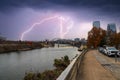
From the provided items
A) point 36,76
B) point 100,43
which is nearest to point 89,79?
point 36,76

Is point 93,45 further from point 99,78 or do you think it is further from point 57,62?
point 99,78

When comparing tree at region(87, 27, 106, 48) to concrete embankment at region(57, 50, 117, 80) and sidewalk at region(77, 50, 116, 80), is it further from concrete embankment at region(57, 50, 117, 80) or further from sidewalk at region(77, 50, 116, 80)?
concrete embankment at region(57, 50, 117, 80)

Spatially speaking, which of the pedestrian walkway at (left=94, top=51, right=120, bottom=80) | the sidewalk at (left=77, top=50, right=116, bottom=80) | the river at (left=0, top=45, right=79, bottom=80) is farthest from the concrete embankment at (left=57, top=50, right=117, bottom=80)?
the river at (left=0, top=45, right=79, bottom=80)

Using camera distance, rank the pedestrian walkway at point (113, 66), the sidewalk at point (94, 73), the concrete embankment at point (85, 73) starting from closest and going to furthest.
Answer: the concrete embankment at point (85, 73) < the sidewalk at point (94, 73) < the pedestrian walkway at point (113, 66)

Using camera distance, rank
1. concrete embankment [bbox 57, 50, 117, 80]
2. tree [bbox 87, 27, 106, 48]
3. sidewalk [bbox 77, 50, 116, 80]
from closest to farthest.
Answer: concrete embankment [bbox 57, 50, 117, 80], sidewalk [bbox 77, 50, 116, 80], tree [bbox 87, 27, 106, 48]

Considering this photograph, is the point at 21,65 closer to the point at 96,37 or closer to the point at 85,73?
the point at 85,73

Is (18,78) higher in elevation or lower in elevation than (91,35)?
lower

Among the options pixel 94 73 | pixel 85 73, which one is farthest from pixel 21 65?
pixel 94 73

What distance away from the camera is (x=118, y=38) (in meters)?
100

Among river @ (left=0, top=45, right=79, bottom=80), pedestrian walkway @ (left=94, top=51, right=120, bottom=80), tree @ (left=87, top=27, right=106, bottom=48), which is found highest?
tree @ (left=87, top=27, right=106, bottom=48)

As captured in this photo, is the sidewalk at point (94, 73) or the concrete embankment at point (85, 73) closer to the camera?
the concrete embankment at point (85, 73)

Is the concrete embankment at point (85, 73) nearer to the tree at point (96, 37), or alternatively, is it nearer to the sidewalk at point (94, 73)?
the sidewalk at point (94, 73)

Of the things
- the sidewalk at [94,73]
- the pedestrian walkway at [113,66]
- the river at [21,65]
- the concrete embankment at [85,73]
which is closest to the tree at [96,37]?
the river at [21,65]

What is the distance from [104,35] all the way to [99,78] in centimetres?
9820
